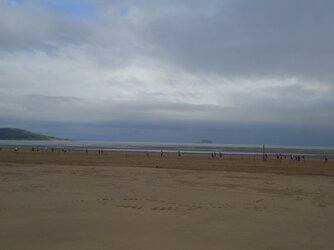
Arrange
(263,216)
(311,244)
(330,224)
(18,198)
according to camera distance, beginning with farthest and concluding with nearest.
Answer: (18,198) < (263,216) < (330,224) < (311,244)

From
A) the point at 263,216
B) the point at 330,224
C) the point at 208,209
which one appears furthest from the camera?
the point at 208,209

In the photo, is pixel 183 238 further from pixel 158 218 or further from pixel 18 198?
pixel 18 198

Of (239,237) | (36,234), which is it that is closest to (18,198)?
(36,234)

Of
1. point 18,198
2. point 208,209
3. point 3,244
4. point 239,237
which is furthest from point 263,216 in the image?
point 18,198

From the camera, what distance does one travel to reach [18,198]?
1077 cm

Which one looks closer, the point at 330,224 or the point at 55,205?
the point at 330,224

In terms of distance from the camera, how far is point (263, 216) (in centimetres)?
905

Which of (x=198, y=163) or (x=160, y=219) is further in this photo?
(x=198, y=163)

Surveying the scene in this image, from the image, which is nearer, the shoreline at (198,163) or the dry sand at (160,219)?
the dry sand at (160,219)

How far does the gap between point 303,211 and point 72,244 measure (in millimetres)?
6329

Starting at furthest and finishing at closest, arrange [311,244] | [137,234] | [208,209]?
[208,209]
[137,234]
[311,244]

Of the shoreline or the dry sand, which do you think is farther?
the shoreline

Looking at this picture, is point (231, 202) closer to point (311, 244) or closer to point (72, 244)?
point (311, 244)

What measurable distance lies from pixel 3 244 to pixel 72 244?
113 cm
